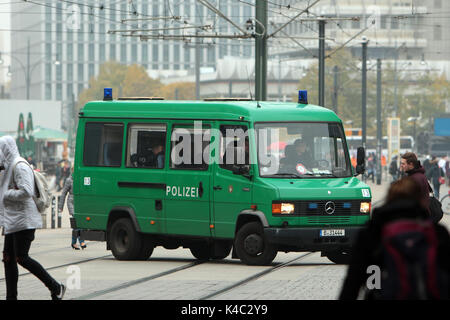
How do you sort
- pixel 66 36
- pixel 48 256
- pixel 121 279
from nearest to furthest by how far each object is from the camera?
pixel 121 279 → pixel 48 256 → pixel 66 36

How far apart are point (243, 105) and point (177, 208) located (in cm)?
166

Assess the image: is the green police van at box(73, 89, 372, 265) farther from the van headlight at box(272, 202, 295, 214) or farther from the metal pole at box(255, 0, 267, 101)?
the metal pole at box(255, 0, 267, 101)

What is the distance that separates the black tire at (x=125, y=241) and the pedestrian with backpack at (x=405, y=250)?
11125 millimetres

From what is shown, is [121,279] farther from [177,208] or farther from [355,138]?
[355,138]

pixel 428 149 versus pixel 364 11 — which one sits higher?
pixel 364 11

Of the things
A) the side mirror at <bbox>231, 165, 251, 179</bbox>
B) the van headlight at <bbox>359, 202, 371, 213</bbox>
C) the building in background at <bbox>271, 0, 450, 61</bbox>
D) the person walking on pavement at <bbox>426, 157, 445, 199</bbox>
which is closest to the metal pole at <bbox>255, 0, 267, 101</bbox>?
the side mirror at <bbox>231, 165, 251, 179</bbox>

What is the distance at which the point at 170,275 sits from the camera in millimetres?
13812

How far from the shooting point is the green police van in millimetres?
14938

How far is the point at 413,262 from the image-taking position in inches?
196

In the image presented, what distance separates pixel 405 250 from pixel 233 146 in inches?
415

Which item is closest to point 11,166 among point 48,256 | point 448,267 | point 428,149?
point 448,267

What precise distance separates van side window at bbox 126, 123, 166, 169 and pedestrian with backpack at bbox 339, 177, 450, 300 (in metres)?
10.9

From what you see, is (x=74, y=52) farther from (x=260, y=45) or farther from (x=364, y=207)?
(x=364, y=207)

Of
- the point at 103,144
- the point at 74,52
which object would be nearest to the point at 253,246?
the point at 103,144
